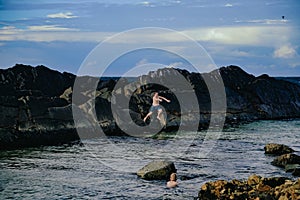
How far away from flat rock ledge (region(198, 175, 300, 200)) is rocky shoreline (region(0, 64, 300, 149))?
1938 centimetres

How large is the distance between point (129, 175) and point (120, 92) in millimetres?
24639

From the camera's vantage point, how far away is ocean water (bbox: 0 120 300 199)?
21.7m

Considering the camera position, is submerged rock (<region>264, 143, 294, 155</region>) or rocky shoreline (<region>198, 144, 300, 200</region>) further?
submerged rock (<region>264, 143, 294, 155</region>)

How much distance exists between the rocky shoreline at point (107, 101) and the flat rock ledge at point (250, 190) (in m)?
19.4

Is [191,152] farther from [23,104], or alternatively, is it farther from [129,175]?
[23,104]

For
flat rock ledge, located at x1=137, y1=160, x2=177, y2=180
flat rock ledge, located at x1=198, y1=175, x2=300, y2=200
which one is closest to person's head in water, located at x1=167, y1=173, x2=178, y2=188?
flat rock ledge, located at x1=137, y1=160, x2=177, y2=180

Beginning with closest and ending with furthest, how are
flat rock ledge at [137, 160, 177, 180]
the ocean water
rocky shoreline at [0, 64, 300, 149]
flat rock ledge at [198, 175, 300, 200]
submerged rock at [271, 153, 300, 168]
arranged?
flat rock ledge at [198, 175, 300, 200], the ocean water, flat rock ledge at [137, 160, 177, 180], submerged rock at [271, 153, 300, 168], rocky shoreline at [0, 64, 300, 149]

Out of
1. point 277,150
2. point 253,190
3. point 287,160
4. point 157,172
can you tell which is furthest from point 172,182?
point 277,150

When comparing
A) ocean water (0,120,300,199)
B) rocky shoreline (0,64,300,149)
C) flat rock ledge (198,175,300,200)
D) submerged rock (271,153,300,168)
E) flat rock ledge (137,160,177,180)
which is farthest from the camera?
rocky shoreline (0,64,300,149)

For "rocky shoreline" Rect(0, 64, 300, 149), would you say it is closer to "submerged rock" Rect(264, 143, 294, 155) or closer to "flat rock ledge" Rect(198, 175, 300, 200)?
"submerged rock" Rect(264, 143, 294, 155)

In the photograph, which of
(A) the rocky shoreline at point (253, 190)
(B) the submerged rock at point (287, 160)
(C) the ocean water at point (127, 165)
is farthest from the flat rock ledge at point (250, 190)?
(B) the submerged rock at point (287, 160)

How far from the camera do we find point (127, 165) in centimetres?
2755

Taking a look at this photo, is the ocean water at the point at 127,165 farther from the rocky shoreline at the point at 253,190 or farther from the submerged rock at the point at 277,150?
the rocky shoreline at the point at 253,190

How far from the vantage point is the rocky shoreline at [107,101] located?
36531 millimetres
